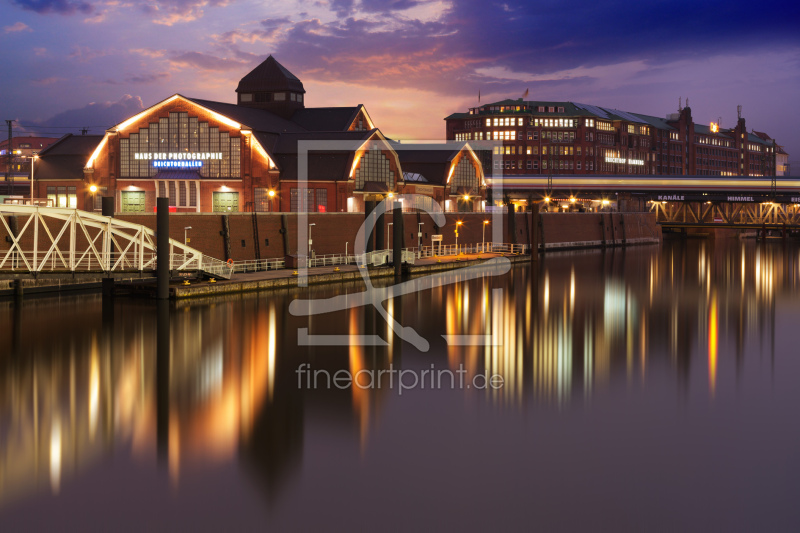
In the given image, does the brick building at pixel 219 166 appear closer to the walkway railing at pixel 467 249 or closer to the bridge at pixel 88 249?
the walkway railing at pixel 467 249

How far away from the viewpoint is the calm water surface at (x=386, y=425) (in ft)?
64.0

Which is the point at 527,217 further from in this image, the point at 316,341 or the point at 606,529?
the point at 606,529

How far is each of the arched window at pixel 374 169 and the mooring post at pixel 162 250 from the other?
135 feet

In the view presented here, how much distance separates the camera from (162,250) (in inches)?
1775

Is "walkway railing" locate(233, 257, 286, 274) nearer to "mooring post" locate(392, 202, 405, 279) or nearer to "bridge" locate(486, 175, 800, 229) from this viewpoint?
"mooring post" locate(392, 202, 405, 279)

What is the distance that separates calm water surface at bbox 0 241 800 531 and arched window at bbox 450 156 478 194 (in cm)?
6115

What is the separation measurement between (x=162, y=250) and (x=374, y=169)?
45852 millimetres

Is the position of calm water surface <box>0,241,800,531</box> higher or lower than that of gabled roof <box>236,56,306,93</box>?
lower

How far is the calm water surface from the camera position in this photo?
1950 centimetres

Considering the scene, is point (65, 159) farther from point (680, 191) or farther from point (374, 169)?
point (680, 191)

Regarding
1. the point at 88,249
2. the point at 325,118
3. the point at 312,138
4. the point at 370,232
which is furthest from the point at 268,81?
the point at 88,249

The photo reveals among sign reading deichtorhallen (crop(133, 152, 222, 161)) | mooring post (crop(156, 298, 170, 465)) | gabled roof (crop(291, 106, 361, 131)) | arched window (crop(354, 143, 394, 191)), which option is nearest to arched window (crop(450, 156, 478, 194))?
gabled roof (crop(291, 106, 361, 131))

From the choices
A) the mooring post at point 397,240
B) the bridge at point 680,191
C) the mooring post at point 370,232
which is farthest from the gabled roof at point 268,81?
the mooring post at point 397,240

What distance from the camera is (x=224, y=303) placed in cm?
4791
